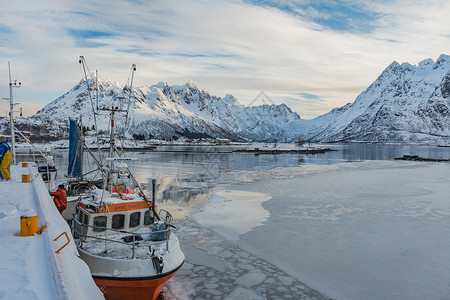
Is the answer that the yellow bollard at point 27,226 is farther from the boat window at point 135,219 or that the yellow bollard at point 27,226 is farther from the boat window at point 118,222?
the boat window at point 135,219

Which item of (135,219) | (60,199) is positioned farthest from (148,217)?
(60,199)

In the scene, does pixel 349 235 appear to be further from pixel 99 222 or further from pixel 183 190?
pixel 183 190

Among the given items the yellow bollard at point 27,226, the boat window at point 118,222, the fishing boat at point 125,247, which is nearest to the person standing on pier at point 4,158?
the fishing boat at point 125,247

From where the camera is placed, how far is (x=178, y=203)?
78.7ft

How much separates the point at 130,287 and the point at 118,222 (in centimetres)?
279

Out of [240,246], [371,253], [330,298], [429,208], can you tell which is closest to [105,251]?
[240,246]

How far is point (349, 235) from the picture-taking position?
1672 centimetres

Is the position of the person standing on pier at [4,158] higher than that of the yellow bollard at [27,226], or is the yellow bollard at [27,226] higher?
the person standing on pier at [4,158]

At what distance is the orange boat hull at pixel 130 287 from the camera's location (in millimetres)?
10016

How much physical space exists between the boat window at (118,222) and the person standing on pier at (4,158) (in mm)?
9039

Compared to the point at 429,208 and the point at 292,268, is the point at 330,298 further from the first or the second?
the point at 429,208

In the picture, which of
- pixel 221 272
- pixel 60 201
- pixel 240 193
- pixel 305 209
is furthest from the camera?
pixel 240 193

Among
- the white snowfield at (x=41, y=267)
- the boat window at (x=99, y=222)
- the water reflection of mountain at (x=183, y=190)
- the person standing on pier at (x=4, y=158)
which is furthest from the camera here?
the water reflection of mountain at (x=183, y=190)

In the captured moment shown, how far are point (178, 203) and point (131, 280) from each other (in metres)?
14.0
